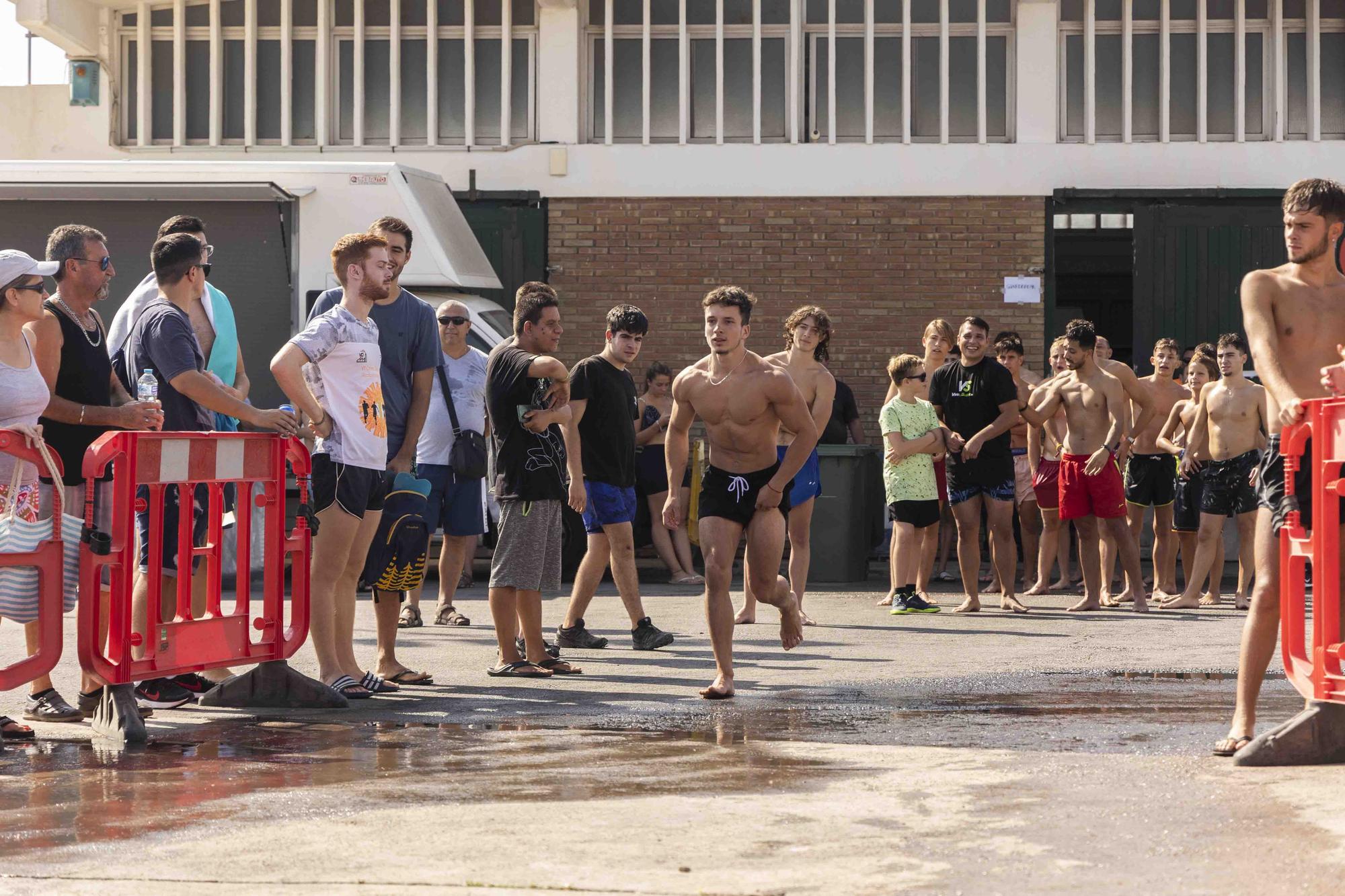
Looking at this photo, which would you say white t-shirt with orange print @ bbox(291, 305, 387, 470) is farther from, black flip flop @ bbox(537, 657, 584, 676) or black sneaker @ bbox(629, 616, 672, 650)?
black sneaker @ bbox(629, 616, 672, 650)

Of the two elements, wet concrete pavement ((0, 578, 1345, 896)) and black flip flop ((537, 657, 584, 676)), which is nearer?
wet concrete pavement ((0, 578, 1345, 896))

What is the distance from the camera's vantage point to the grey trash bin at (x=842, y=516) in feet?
45.0

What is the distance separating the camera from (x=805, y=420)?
25.2ft

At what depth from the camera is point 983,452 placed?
12016 millimetres

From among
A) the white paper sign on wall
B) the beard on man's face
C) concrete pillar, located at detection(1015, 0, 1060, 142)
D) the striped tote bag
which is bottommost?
the striped tote bag

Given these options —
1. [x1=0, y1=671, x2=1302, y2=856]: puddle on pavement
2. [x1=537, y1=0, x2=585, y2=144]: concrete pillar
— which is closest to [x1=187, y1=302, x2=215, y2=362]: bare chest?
[x1=0, y1=671, x2=1302, y2=856]: puddle on pavement

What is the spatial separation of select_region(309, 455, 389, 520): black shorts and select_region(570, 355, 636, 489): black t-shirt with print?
6.18ft

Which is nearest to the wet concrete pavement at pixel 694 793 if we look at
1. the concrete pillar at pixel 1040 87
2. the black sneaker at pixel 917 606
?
the black sneaker at pixel 917 606

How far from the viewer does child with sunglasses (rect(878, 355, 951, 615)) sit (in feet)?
38.3

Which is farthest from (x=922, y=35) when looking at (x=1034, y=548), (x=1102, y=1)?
(x=1034, y=548)

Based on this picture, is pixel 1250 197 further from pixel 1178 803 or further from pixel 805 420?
pixel 1178 803

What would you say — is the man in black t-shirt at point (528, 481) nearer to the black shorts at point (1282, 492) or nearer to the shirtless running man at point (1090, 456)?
the black shorts at point (1282, 492)

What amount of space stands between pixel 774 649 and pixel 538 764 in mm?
3722

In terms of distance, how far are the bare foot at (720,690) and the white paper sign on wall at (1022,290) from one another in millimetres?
11616
